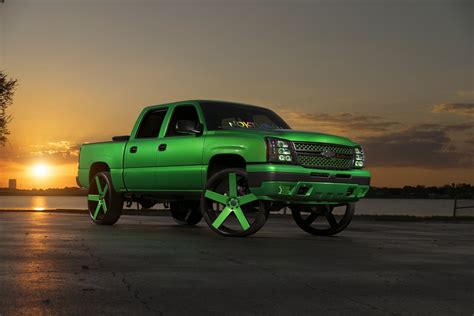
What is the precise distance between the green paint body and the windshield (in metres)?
0.17

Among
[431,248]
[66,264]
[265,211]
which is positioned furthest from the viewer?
[265,211]

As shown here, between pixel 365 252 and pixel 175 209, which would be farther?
pixel 175 209

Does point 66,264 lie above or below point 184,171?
below

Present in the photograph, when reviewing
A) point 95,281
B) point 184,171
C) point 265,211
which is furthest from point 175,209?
point 95,281

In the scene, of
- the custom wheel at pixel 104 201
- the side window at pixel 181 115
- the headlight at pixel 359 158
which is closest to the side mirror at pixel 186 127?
the side window at pixel 181 115

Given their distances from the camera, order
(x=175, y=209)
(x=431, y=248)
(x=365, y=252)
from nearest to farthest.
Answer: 1. (x=365, y=252)
2. (x=431, y=248)
3. (x=175, y=209)

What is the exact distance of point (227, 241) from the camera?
35.6 ft

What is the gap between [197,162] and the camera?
1209cm

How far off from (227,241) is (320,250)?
1680 mm

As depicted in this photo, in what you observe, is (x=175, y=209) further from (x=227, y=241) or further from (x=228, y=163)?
(x=227, y=241)

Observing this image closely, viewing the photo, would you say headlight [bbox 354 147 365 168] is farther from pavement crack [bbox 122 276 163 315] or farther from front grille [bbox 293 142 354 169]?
pavement crack [bbox 122 276 163 315]

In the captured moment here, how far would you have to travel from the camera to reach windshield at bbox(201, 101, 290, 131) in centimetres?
1242

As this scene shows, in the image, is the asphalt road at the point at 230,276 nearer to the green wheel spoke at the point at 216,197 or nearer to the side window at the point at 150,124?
the green wheel spoke at the point at 216,197

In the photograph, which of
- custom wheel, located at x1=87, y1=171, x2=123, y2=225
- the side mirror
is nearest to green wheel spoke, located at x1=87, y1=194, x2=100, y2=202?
custom wheel, located at x1=87, y1=171, x2=123, y2=225
